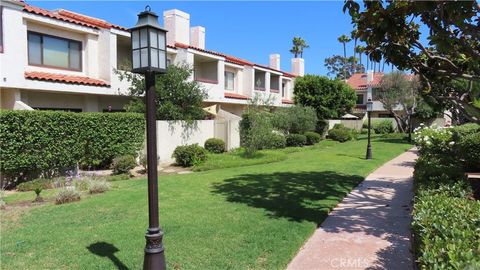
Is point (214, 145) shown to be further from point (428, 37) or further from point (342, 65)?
point (342, 65)

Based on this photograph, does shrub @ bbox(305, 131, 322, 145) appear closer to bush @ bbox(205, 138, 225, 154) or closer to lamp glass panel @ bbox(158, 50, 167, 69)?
bush @ bbox(205, 138, 225, 154)

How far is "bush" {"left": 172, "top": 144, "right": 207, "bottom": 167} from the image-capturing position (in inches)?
671

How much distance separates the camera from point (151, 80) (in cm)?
452

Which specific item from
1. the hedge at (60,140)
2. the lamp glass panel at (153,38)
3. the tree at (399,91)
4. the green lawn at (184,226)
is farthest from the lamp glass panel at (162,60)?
the tree at (399,91)

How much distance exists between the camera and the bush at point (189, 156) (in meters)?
17.0

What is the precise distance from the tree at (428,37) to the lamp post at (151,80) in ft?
11.4

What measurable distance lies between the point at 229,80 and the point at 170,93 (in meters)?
11.9

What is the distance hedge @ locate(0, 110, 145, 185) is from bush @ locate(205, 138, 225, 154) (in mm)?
5075

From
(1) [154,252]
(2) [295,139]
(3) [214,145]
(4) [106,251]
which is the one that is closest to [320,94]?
(2) [295,139]

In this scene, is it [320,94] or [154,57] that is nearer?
[154,57]

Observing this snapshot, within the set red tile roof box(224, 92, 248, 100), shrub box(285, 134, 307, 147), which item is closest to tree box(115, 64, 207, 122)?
red tile roof box(224, 92, 248, 100)

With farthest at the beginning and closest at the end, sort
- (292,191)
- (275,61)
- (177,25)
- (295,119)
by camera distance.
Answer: (275,61) < (295,119) < (177,25) < (292,191)

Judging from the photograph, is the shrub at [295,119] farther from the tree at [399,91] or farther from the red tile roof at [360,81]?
the red tile roof at [360,81]

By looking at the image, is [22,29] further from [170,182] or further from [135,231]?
[135,231]
